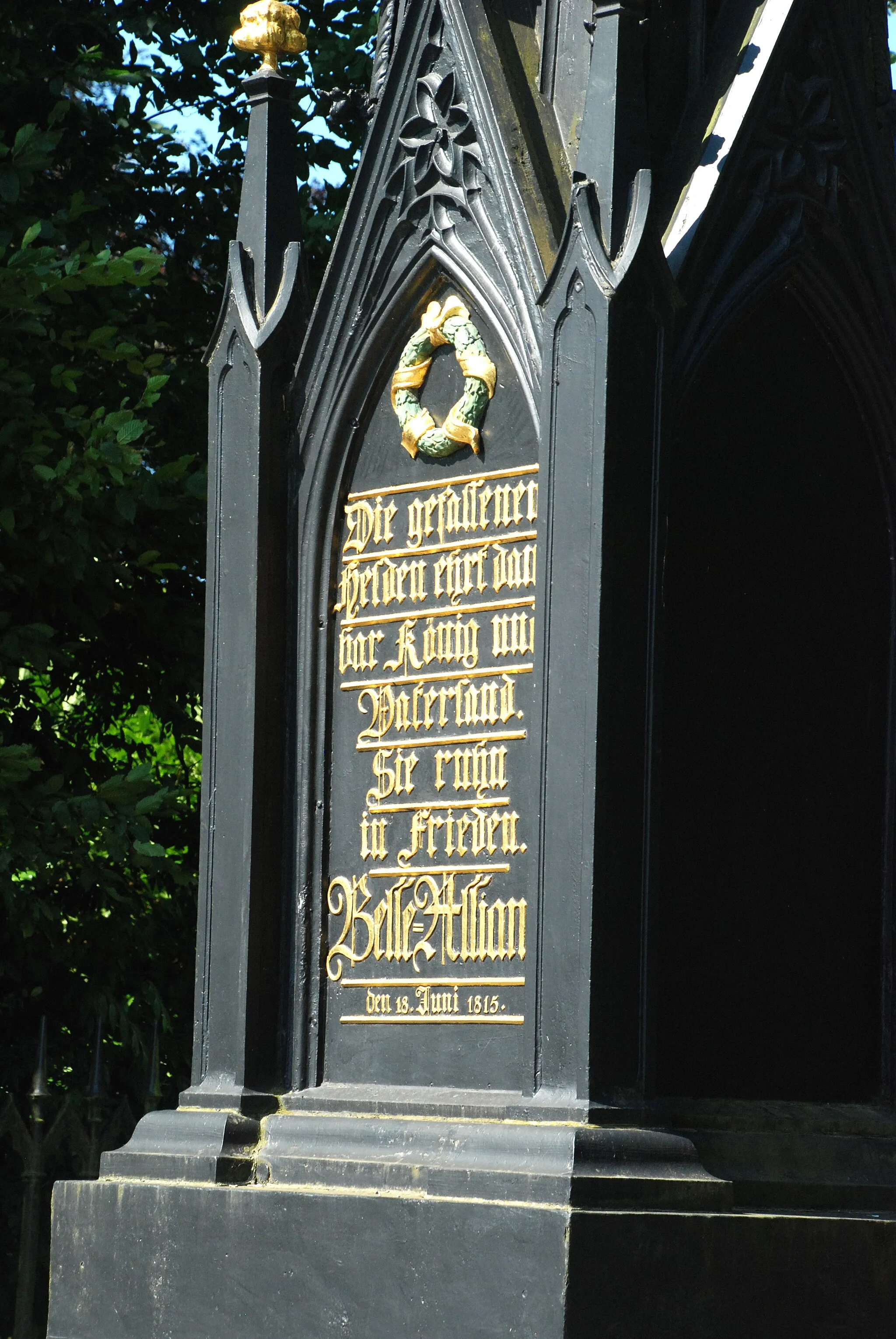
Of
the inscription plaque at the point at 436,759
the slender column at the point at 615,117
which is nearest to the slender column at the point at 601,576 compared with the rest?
the slender column at the point at 615,117

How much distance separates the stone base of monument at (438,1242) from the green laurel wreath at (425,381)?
151 centimetres

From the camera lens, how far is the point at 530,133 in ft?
15.4

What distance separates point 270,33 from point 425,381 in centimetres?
111

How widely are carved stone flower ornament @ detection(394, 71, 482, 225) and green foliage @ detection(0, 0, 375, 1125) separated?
102 inches

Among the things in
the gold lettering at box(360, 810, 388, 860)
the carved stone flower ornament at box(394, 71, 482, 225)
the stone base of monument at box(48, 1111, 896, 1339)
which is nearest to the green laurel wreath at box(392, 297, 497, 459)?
the carved stone flower ornament at box(394, 71, 482, 225)

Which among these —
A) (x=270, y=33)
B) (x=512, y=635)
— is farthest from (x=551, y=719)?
(x=270, y=33)

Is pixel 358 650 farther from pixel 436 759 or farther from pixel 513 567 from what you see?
pixel 513 567

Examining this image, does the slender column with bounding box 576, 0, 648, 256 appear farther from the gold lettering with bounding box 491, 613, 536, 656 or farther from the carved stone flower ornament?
the gold lettering with bounding box 491, 613, 536, 656

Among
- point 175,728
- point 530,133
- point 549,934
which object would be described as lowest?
point 549,934

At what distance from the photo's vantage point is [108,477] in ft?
24.4

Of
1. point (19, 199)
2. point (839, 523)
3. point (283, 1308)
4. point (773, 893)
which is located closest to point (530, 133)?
point (839, 523)

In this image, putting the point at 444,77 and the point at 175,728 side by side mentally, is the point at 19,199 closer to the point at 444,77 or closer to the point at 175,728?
the point at 175,728

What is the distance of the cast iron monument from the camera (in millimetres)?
4145

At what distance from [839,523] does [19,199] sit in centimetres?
421
